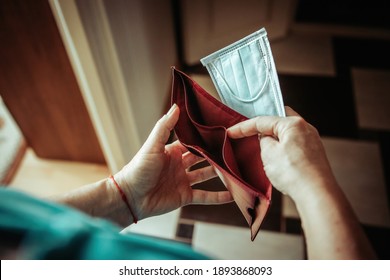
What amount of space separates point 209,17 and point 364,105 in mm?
916

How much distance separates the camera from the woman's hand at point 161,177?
674 mm

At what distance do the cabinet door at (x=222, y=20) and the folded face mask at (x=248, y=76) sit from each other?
43.2 inches

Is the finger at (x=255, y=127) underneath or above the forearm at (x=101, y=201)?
above

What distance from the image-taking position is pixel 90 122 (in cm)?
124

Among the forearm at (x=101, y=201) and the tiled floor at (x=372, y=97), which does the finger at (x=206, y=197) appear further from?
the tiled floor at (x=372, y=97)

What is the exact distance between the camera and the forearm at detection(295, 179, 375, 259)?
466mm

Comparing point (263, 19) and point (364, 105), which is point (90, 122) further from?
point (364, 105)

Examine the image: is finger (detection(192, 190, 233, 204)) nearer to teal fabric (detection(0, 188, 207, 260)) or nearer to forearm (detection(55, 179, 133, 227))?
forearm (detection(55, 179, 133, 227))

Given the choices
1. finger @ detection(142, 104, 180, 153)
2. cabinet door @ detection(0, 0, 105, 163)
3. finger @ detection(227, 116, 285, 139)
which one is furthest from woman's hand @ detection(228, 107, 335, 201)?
cabinet door @ detection(0, 0, 105, 163)

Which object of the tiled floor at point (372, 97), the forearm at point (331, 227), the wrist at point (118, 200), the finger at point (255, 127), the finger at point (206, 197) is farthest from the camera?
the tiled floor at point (372, 97)

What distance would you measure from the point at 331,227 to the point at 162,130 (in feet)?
1.16

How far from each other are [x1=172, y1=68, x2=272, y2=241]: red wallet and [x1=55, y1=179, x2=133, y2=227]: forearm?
0.65 feet

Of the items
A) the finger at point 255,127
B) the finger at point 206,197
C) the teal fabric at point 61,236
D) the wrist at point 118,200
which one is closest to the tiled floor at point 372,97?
the finger at point 206,197

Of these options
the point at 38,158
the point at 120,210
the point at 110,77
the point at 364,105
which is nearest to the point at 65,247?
the point at 120,210
